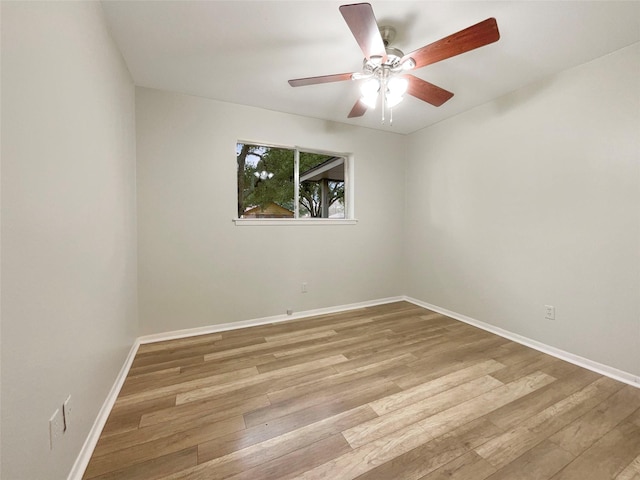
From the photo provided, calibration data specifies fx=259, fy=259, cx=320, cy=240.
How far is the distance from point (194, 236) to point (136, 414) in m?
1.61

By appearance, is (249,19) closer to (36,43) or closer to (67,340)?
(36,43)

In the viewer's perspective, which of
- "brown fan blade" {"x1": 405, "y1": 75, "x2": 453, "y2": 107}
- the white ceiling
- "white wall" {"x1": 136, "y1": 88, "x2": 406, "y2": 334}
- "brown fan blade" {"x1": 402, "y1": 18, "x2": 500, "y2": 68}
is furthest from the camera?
"white wall" {"x1": 136, "y1": 88, "x2": 406, "y2": 334}

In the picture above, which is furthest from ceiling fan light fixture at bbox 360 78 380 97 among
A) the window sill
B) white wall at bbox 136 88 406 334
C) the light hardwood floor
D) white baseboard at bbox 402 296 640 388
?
white baseboard at bbox 402 296 640 388

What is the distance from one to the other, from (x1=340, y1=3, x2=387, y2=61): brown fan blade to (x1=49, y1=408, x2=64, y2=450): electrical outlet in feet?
6.83

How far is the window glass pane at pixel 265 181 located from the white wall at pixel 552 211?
2.00 metres

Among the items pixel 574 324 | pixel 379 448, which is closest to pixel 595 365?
pixel 574 324

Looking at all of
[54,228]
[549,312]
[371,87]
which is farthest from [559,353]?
[54,228]

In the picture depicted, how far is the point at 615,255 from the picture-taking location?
6.58 feet

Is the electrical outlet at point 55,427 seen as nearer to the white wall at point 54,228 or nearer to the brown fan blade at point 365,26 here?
the white wall at point 54,228

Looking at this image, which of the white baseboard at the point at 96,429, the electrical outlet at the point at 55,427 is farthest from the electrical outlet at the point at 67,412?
the white baseboard at the point at 96,429

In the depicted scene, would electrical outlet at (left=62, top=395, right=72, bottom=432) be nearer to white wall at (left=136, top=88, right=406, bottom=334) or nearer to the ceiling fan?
white wall at (left=136, top=88, right=406, bottom=334)

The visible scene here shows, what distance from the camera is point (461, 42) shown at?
4.68 ft

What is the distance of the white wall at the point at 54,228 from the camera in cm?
80

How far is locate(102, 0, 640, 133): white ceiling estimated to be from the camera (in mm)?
1611
